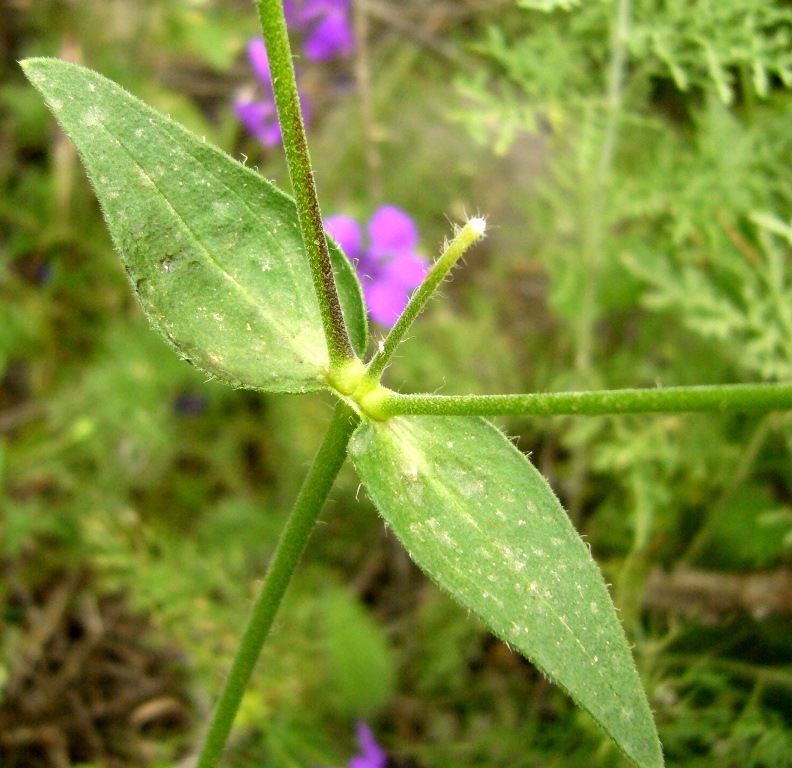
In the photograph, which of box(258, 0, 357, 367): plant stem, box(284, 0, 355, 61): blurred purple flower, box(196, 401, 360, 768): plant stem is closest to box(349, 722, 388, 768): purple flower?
box(196, 401, 360, 768): plant stem

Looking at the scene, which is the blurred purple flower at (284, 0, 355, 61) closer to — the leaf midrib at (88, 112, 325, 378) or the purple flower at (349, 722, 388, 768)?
the leaf midrib at (88, 112, 325, 378)

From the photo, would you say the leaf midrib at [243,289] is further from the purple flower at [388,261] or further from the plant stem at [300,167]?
the purple flower at [388,261]

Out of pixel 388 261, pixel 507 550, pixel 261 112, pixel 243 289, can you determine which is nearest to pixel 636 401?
pixel 507 550

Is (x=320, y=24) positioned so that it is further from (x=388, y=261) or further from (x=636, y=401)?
(x=636, y=401)

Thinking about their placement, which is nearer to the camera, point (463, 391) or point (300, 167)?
point (300, 167)

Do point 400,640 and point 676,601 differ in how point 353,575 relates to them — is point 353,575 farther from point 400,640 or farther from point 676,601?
point 676,601
